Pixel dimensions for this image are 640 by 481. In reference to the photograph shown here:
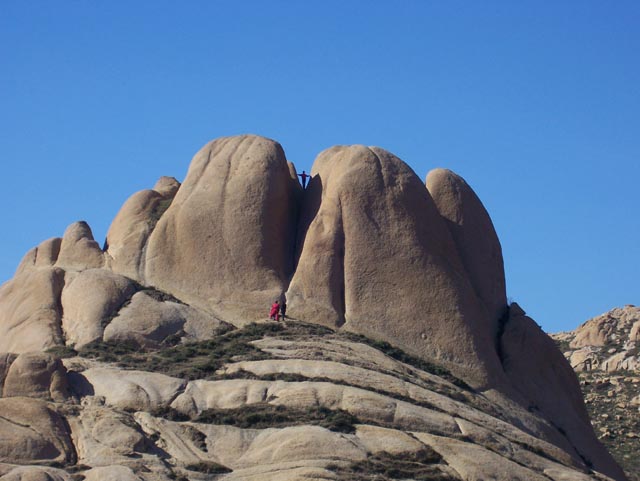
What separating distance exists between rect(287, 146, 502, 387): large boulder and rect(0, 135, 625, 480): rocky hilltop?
69 millimetres

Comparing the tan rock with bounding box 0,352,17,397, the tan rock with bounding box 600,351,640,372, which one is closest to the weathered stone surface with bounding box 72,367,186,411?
the tan rock with bounding box 0,352,17,397

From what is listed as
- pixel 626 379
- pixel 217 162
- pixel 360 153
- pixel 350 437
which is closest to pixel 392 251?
pixel 360 153

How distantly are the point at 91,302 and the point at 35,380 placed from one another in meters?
6.54

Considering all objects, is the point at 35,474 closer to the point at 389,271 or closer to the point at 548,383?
the point at 389,271

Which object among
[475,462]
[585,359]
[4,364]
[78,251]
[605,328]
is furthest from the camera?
[605,328]

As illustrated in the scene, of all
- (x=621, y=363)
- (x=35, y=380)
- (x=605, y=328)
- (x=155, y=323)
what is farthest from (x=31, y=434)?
(x=605, y=328)

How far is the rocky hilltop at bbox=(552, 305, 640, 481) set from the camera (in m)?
64.9

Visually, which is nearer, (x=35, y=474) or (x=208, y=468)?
(x=35, y=474)

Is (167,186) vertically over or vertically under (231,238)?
over

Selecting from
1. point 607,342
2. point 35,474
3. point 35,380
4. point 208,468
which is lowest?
point 35,474

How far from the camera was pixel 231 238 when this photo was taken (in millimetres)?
53188

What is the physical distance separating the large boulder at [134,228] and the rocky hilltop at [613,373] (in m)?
21.8

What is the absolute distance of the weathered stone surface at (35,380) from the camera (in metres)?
44.7

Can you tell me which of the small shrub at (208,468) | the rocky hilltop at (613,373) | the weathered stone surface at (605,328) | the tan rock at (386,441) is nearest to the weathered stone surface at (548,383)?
the rocky hilltop at (613,373)
